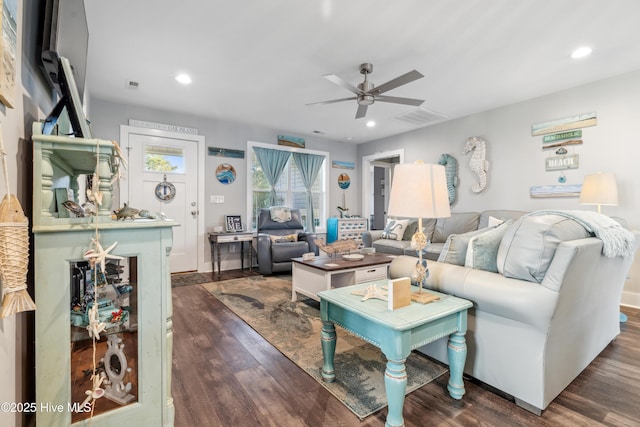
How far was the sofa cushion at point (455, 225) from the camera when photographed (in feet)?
13.8

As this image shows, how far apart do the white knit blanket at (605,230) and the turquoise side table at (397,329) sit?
74 centimetres

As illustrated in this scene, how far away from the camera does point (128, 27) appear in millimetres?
2367

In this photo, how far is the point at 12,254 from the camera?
731 mm

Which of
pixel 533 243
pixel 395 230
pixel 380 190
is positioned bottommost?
pixel 395 230

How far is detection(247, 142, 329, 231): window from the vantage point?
17.3ft

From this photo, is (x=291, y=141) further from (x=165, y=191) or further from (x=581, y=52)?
(x=581, y=52)

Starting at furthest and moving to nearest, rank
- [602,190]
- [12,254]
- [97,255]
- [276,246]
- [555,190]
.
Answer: [276,246]
[555,190]
[602,190]
[97,255]
[12,254]

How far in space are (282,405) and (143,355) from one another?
2.55 feet

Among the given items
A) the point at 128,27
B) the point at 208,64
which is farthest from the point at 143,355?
the point at 208,64

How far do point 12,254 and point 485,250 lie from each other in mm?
1967

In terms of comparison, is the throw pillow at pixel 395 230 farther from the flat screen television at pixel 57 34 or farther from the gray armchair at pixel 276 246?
the flat screen television at pixel 57 34

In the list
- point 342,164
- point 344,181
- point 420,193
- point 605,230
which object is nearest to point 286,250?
point 344,181

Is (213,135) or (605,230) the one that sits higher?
(213,135)

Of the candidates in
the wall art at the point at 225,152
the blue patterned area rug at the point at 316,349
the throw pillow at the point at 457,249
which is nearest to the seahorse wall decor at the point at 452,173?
the blue patterned area rug at the point at 316,349
